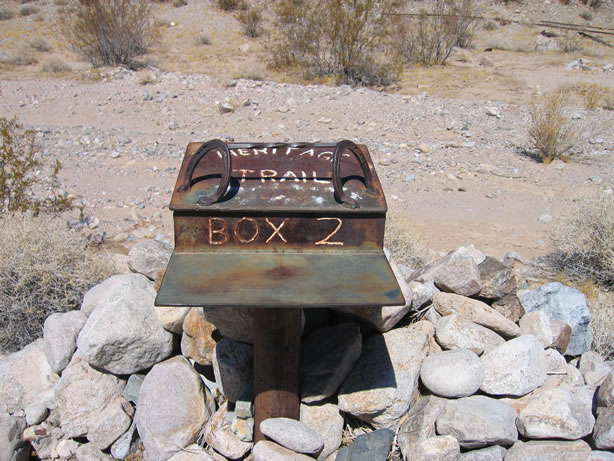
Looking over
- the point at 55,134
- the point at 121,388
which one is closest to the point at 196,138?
the point at 55,134

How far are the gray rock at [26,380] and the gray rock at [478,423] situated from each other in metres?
2.05

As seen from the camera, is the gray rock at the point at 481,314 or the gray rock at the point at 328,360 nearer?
the gray rock at the point at 328,360

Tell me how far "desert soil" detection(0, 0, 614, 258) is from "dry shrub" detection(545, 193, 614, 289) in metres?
0.50

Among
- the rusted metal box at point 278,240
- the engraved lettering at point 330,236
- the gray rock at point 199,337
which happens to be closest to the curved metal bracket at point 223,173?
the rusted metal box at point 278,240

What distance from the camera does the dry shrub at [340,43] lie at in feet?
38.3

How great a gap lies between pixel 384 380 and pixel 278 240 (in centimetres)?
105

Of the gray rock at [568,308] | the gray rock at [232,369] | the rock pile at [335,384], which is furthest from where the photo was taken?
the gray rock at [568,308]

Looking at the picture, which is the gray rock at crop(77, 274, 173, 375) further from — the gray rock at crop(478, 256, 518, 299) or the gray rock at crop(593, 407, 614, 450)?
the gray rock at crop(593, 407, 614, 450)

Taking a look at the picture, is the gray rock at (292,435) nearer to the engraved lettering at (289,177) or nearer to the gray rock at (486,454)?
the gray rock at (486,454)

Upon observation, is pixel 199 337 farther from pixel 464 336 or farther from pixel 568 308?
pixel 568 308

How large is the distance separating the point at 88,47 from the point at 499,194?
1106 centimetres

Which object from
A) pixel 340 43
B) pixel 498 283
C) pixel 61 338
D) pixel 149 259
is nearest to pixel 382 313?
pixel 498 283

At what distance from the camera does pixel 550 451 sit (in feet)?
7.36

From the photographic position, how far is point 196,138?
8.16m
